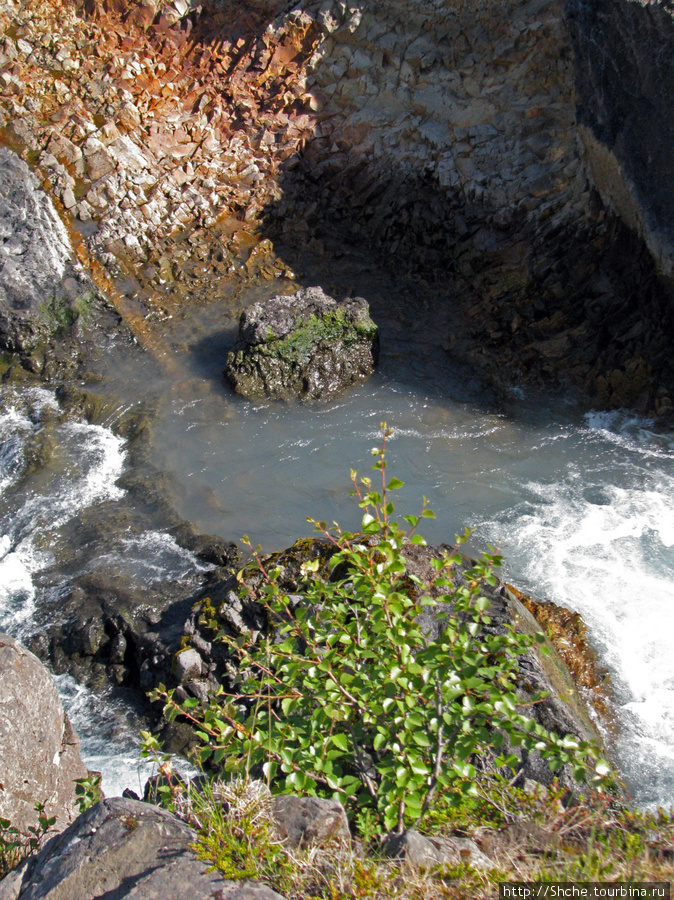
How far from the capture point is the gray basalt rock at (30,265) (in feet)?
29.5

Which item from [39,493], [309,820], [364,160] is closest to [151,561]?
[39,493]

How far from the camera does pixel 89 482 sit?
23.8ft

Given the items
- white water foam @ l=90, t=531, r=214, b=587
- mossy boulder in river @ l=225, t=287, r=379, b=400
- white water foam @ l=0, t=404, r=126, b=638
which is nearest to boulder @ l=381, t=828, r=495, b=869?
white water foam @ l=90, t=531, r=214, b=587

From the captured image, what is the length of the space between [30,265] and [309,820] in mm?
9321

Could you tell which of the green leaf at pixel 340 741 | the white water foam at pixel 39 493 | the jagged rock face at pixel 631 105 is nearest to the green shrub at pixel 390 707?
the green leaf at pixel 340 741

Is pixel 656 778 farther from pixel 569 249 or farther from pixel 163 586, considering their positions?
pixel 569 249

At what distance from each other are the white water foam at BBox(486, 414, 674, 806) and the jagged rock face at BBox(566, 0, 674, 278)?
2.50 meters

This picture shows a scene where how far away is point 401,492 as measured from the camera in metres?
7.14

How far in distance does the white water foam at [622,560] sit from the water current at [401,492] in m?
0.02

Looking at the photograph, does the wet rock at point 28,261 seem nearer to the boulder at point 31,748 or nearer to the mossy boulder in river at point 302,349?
the mossy boulder in river at point 302,349

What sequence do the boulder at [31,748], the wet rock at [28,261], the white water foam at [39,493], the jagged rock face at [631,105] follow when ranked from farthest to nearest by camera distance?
1. the wet rock at [28,261]
2. the jagged rock face at [631,105]
3. the white water foam at [39,493]
4. the boulder at [31,748]

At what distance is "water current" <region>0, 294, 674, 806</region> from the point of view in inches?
206

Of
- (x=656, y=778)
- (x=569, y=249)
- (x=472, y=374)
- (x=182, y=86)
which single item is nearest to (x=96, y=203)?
(x=182, y=86)

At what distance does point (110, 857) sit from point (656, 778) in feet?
12.7
